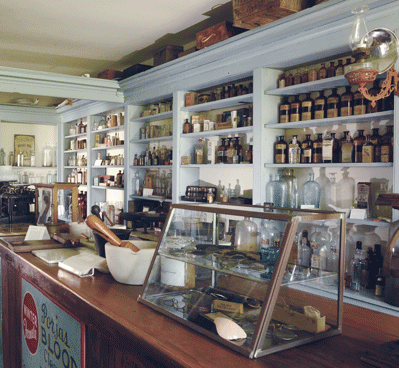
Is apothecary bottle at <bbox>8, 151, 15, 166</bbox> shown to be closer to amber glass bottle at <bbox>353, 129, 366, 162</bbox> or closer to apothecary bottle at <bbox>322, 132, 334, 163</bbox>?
apothecary bottle at <bbox>322, 132, 334, 163</bbox>

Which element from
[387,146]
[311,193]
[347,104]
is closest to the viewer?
[387,146]

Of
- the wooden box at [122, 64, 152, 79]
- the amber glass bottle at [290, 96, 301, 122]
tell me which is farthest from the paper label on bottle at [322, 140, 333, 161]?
the wooden box at [122, 64, 152, 79]

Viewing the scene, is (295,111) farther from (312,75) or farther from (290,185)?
(290,185)

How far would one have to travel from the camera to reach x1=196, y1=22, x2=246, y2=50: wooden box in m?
3.92

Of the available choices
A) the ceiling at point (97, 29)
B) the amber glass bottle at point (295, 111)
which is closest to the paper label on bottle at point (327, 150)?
the amber glass bottle at point (295, 111)

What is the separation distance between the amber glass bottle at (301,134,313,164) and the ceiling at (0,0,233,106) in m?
1.57

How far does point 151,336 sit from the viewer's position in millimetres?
1259

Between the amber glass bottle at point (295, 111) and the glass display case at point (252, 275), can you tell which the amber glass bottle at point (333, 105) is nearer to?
the amber glass bottle at point (295, 111)

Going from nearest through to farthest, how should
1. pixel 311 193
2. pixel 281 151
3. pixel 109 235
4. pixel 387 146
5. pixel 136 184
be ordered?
pixel 109 235
pixel 387 146
pixel 311 193
pixel 281 151
pixel 136 184

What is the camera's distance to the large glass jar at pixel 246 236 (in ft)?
4.60

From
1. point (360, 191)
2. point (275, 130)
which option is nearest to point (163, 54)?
point (275, 130)

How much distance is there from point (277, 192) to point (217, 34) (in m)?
1.64

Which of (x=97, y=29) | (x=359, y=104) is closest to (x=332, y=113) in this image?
(x=359, y=104)

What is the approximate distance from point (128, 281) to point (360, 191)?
2.20 m
